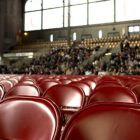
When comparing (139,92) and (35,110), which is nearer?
(35,110)

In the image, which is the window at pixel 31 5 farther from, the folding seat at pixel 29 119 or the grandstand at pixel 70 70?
the folding seat at pixel 29 119

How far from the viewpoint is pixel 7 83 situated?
591 cm

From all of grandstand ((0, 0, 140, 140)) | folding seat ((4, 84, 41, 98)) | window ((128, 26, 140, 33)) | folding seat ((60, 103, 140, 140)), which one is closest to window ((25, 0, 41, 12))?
grandstand ((0, 0, 140, 140))

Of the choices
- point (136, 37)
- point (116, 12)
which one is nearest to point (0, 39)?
point (116, 12)

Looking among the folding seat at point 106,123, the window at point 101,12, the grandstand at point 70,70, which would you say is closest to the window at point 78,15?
the grandstand at point 70,70

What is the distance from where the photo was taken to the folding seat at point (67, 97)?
3.59 metres

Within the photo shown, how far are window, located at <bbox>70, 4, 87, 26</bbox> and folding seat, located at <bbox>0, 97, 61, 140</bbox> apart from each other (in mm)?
28181

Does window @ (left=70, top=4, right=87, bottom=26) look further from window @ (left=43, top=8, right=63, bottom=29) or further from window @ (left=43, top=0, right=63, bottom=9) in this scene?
window @ (left=43, top=0, right=63, bottom=9)

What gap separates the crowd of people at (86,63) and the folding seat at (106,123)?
14409 millimetres

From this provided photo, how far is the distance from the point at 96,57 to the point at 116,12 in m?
7.75

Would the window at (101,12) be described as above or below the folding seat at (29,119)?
above

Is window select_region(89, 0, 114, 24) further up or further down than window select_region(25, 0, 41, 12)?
further down

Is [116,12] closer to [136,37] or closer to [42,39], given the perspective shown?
[136,37]

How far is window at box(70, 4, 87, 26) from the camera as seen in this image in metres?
30.1
